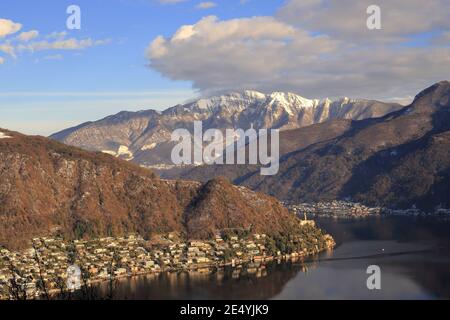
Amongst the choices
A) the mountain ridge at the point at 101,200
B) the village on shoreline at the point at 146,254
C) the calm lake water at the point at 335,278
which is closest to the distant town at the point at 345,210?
the mountain ridge at the point at 101,200

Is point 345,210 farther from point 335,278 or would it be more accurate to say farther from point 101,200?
point 335,278

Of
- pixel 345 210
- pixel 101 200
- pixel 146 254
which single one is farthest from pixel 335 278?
pixel 345 210

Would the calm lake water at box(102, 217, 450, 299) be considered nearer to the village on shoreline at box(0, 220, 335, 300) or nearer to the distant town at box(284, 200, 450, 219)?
the village on shoreline at box(0, 220, 335, 300)

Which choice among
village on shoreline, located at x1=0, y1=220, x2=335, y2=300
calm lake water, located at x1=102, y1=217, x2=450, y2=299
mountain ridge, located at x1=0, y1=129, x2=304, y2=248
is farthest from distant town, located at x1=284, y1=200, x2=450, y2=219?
village on shoreline, located at x1=0, y1=220, x2=335, y2=300

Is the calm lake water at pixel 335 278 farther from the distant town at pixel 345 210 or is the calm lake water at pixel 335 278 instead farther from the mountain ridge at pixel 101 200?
the distant town at pixel 345 210
